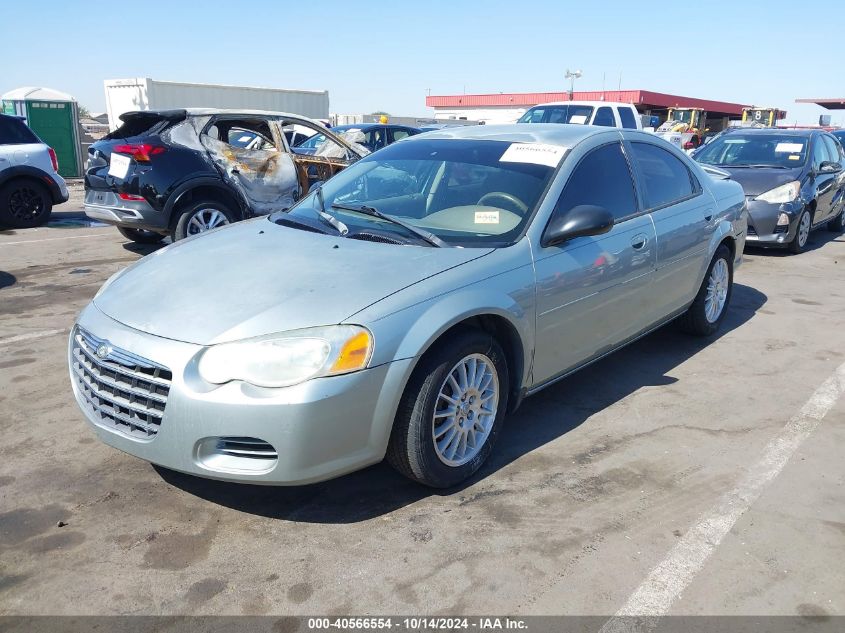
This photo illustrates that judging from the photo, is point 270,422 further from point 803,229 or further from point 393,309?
point 803,229

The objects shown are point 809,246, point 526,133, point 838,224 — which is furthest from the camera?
point 838,224

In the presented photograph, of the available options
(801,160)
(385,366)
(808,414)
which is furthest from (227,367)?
(801,160)

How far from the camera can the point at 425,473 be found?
124 inches

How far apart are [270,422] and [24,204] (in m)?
9.89

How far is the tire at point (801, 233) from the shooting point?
9531 mm

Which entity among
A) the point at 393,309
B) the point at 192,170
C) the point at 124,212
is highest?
the point at 192,170

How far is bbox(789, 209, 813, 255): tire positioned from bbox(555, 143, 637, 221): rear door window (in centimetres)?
613

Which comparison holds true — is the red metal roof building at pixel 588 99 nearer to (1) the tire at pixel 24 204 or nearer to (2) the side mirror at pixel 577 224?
(1) the tire at pixel 24 204

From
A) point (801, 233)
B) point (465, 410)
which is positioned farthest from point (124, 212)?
point (801, 233)

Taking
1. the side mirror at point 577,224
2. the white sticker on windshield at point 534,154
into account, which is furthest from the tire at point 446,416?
the white sticker on windshield at point 534,154

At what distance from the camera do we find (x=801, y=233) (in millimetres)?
9672

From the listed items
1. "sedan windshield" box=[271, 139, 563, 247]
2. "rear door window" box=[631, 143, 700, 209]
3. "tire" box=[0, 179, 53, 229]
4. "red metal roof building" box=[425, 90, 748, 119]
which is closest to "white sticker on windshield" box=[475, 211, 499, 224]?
"sedan windshield" box=[271, 139, 563, 247]

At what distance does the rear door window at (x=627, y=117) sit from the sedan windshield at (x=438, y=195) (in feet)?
36.7

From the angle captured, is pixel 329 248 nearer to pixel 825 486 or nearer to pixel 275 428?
pixel 275 428
